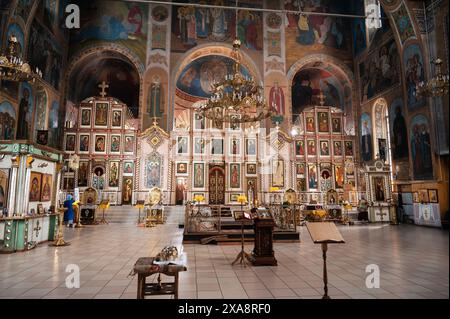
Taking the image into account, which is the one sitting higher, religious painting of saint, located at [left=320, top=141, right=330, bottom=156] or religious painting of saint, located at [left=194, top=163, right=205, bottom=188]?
religious painting of saint, located at [left=320, top=141, right=330, bottom=156]

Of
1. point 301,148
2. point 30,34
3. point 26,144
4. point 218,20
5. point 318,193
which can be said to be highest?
point 218,20

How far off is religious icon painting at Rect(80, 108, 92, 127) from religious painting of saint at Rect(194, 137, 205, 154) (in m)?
7.20

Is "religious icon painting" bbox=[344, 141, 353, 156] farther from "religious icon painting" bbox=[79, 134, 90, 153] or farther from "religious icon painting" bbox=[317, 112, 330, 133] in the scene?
"religious icon painting" bbox=[79, 134, 90, 153]

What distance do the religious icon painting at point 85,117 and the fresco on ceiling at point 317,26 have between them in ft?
50.7

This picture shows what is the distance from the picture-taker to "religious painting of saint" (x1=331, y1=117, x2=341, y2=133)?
21172 mm

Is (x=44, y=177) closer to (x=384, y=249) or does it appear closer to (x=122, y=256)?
(x=122, y=256)

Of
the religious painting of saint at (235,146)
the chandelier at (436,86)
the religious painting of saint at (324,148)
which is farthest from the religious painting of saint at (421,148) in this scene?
the religious painting of saint at (235,146)

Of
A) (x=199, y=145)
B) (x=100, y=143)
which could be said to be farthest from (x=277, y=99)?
(x=100, y=143)

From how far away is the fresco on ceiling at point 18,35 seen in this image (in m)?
12.8

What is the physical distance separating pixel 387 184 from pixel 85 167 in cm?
1811

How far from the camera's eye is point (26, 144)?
7430mm

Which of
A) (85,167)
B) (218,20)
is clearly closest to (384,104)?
(218,20)

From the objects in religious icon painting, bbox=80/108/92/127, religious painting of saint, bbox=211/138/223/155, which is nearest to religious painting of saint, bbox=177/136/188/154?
religious painting of saint, bbox=211/138/223/155

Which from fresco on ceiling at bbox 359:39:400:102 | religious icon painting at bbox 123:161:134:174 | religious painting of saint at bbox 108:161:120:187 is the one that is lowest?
religious painting of saint at bbox 108:161:120:187
